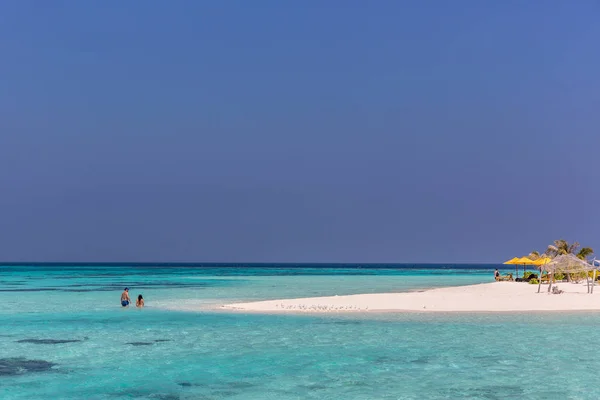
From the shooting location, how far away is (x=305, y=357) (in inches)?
881

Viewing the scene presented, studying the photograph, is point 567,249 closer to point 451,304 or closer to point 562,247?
point 562,247

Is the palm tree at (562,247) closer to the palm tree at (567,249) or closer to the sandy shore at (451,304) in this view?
the palm tree at (567,249)

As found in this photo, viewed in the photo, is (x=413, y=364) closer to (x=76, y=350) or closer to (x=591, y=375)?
(x=591, y=375)

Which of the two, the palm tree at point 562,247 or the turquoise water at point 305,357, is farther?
the palm tree at point 562,247

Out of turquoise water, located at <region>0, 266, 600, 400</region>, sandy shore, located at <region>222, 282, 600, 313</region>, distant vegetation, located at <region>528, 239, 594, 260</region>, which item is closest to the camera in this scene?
turquoise water, located at <region>0, 266, 600, 400</region>

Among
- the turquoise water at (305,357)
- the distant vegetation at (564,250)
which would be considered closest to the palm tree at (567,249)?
the distant vegetation at (564,250)

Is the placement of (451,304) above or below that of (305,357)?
above

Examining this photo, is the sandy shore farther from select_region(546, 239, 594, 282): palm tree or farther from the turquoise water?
select_region(546, 239, 594, 282): palm tree

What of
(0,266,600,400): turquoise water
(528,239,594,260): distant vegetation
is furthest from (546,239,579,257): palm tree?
(0,266,600,400): turquoise water

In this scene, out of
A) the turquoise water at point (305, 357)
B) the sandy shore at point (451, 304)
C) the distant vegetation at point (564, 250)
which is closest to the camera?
the turquoise water at point (305, 357)

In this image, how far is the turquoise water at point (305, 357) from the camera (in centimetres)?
1735

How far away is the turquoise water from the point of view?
1735cm

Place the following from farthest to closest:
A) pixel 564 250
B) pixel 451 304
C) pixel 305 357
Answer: pixel 564 250 → pixel 451 304 → pixel 305 357

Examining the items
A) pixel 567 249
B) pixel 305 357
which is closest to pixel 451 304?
pixel 305 357
